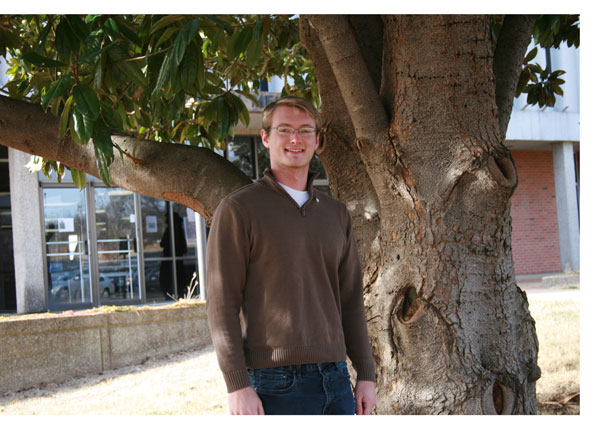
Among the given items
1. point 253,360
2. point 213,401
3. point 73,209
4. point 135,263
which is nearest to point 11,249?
point 73,209

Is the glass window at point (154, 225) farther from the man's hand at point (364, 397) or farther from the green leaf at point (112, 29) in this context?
the man's hand at point (364, 397)

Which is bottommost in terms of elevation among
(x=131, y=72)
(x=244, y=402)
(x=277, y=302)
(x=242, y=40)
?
(x=244, y=402)

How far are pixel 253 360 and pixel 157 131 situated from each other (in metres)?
3.63

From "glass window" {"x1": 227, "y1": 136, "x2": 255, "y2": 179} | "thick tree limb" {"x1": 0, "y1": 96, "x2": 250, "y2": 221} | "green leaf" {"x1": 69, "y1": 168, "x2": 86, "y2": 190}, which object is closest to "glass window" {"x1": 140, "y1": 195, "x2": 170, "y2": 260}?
"glass window" {"x1": 227, "y1": 136, "x2": 255, "y2": 179}

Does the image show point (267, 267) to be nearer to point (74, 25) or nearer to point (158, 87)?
point (158, 87)

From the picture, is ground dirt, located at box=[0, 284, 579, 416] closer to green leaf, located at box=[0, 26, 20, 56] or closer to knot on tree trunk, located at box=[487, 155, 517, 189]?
knot on tree trunk, located at box=[487, 155, 517, 189]

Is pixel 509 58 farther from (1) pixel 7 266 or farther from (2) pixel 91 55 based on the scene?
(1) pixel 7 266

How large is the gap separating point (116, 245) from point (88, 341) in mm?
5584

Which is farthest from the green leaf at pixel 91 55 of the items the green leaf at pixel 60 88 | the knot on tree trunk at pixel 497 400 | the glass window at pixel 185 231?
the glass window at pixel 185 231

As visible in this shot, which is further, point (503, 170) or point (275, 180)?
point (503, 170)

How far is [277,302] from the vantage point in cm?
237

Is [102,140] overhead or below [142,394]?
overhead

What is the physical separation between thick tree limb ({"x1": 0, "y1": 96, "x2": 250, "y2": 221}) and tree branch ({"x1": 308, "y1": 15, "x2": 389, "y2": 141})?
0.76 meters

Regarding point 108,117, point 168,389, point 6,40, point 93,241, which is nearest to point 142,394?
point 168,389
